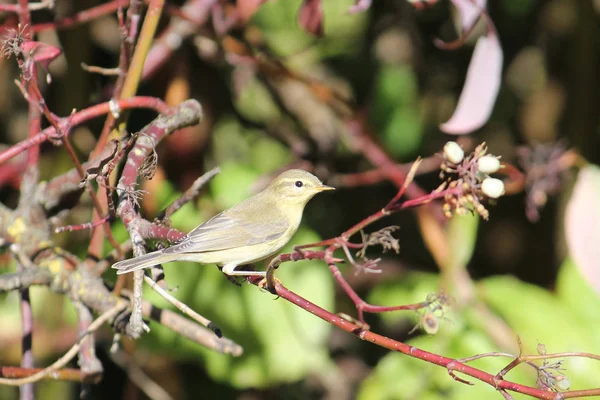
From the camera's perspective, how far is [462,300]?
8.90ft

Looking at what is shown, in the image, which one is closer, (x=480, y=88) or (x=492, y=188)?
(x=492, y=188)

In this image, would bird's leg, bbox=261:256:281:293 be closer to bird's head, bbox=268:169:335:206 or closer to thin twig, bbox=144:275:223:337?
thin twig, bbox=144:275:223:337

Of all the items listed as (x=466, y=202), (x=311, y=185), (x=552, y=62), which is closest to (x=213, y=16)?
(x=311, y=185)

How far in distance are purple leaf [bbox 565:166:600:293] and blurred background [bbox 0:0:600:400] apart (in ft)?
1.01

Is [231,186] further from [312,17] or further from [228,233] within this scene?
[312,17]

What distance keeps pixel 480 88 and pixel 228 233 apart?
911mm

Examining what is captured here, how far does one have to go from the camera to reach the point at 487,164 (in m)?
1.50

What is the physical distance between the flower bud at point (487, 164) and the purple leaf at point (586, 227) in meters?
1.10

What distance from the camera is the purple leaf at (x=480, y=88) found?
217 centimetres

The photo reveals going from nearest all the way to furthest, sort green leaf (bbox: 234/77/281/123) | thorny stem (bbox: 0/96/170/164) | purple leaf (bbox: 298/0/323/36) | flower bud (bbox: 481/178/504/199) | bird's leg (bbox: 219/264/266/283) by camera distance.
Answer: flower bud (bbox: 481/178/504/199) → thorny stem (bbox: 0/96/170/164) → bird's leg (bbox: 219/264/266/283) → purple leaf (bbox: 298/0/323/36) → green leaf (bbox: 234/77/281/123)

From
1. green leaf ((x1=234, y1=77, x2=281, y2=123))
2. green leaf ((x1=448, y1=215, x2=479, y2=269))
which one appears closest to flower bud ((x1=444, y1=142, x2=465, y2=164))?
green leaf ((x1=448, y1=215, x2=479, y2=269))

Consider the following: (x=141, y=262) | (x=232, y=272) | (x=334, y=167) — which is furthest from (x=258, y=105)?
(x=141, y=262)

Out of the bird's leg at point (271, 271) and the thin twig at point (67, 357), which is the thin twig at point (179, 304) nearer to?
the bird's leg at point (271, 271)

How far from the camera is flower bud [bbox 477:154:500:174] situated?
1494mm
